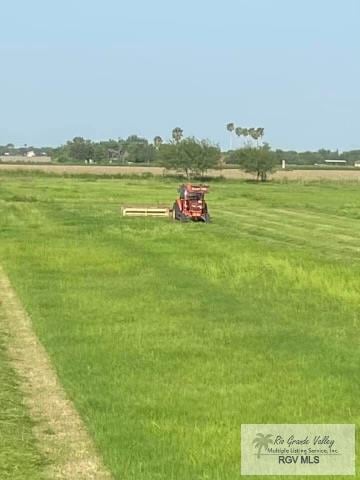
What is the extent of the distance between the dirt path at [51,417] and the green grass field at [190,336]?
129 mm

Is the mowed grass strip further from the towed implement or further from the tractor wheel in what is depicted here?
the towed implement

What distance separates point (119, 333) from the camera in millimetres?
13719

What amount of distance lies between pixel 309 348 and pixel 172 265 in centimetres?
1152

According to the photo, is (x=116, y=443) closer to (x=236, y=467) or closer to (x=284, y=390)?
(x=236, y=467)

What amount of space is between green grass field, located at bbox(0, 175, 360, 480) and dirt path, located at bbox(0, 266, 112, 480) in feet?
0.42

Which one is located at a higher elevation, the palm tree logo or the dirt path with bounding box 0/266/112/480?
the palm tree logo

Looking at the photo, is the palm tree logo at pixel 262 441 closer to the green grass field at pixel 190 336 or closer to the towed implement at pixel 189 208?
the green grass field at pixel 190 336

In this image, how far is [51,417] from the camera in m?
8.97

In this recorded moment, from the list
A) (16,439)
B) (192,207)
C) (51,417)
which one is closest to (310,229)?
(192,207)

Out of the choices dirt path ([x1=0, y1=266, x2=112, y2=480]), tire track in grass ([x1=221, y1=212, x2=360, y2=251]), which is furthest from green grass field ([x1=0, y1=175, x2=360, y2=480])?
tire track in grass ([x1=221, y1=212, x2=360, y2=251])

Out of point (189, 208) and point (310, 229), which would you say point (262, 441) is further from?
point (189, 208)

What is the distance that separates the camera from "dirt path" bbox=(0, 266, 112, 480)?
749cm

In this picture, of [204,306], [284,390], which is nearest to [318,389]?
[284,390]

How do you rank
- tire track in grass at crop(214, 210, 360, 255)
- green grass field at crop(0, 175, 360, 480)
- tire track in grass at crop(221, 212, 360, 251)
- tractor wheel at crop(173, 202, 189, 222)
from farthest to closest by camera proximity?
tractor wheel at crop(173, 202, 189, 222), tire track in grass at crop(221, 212, 360, 251), tire track in grass at crop(214, 210, 360, 255), green grass field at crop(0, 175, 360, 480)
